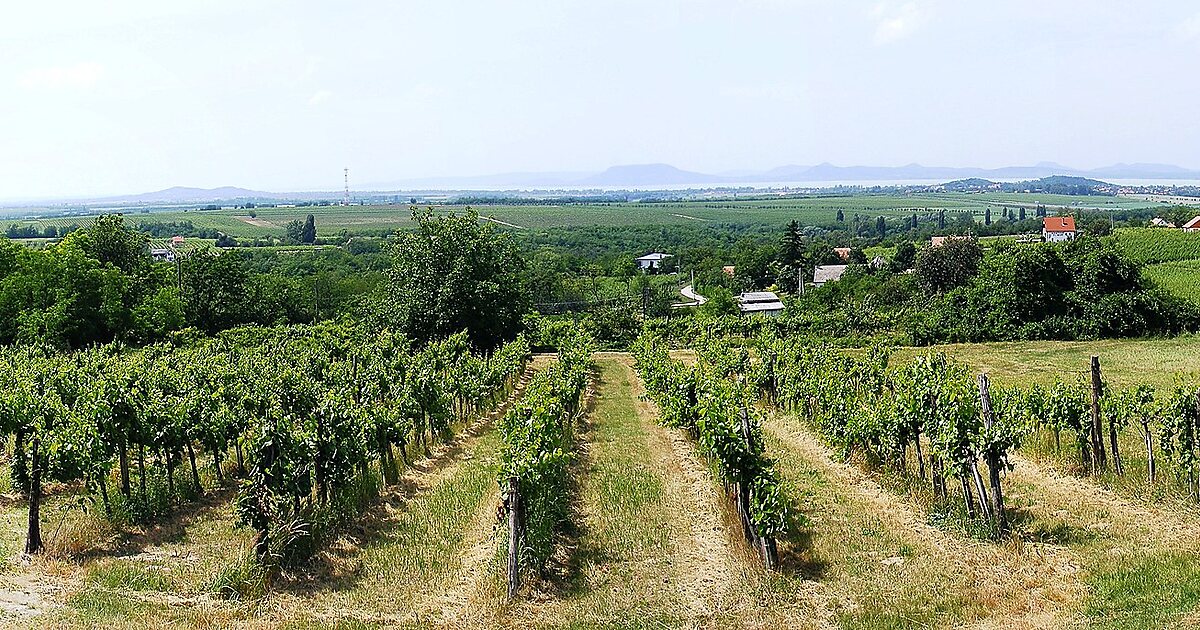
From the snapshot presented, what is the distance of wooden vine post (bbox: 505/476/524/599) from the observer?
1142cm

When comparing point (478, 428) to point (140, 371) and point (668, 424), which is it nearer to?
point (668, 424)

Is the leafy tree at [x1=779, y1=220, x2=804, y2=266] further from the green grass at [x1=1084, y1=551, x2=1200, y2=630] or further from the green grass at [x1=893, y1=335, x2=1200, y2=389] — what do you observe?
the green grass at [x1=1084, y1=551, x2=1200, y2=630]

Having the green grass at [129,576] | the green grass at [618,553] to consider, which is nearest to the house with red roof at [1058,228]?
the green grass at [618,553]

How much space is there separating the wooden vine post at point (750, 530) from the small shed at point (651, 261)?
102283 mm

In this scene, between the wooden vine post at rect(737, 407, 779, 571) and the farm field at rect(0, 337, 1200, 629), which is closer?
the farm field at rect(0, 337, 1200, 629)

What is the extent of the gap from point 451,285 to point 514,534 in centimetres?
2993

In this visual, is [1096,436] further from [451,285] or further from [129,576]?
[451,285]

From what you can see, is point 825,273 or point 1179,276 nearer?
point 1179,276

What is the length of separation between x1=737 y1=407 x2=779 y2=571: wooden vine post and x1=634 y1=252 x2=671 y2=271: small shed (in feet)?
336

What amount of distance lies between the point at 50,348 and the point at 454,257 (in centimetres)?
1707

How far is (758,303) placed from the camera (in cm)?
7269

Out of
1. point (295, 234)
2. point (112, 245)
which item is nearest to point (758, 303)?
point (112, 245)

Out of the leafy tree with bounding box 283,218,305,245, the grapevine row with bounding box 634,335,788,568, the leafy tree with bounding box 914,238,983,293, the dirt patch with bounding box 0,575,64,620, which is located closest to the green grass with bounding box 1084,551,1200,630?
the grapevine row with bounding box 634,335,788,568

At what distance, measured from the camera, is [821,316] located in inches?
2039
